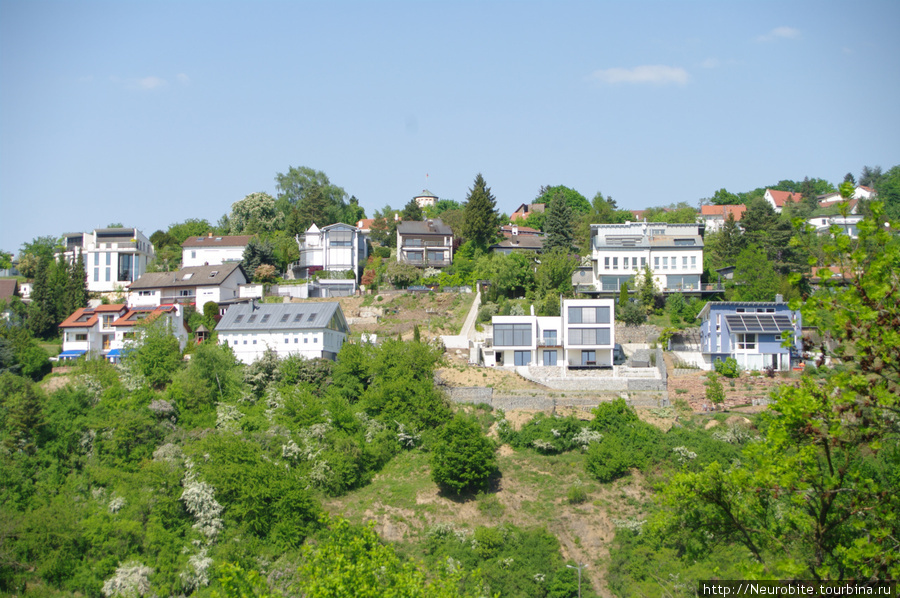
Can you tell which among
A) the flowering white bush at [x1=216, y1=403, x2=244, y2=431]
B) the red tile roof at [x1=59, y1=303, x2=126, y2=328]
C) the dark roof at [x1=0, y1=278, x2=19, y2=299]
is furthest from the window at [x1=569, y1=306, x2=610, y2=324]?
the dark roof at [x1=0, y1=278, x2=19, y2=299]

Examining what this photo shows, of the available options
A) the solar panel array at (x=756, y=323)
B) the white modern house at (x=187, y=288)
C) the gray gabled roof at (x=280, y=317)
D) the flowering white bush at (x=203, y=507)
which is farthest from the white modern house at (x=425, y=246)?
the flowering white bush at (x=203, y=507)

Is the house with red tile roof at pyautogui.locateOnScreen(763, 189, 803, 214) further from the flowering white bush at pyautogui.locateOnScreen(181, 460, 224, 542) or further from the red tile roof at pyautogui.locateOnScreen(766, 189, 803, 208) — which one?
the flowering white bush at pyautogui.locateOnScreen(181, 460, 224, 542)

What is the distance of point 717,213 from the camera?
93688mm

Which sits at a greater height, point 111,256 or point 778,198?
point 778,198

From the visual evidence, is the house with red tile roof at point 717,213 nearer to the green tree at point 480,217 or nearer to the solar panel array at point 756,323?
the green tree at point 480,217

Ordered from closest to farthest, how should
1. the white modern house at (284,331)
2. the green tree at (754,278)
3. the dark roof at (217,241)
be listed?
the white modern house at (284,331) < the green tree at (754,278) < the dark roof at (217,241)

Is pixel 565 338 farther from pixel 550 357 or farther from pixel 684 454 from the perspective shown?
pixel 684 454

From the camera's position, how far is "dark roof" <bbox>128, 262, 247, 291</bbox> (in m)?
60.9

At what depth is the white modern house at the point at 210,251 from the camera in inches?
2719

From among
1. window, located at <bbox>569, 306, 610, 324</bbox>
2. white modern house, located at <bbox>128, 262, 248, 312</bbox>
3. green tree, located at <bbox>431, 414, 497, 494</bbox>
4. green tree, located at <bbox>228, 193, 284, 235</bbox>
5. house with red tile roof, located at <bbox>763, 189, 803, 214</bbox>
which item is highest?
house with red tile roof, located at <bbox>763, 189, 803, 214</bbox>

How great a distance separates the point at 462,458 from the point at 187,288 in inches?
1234

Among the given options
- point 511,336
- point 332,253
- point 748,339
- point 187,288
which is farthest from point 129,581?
point 332,253

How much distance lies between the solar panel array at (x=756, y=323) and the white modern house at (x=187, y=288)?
3579cm

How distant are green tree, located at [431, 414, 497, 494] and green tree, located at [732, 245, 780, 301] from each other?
25.4 metres
